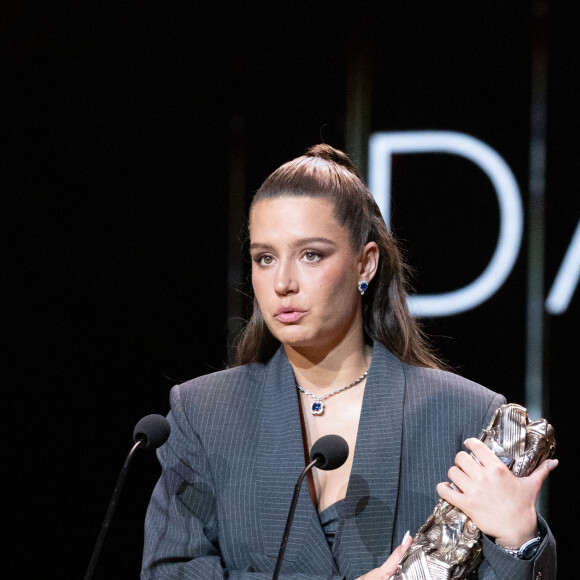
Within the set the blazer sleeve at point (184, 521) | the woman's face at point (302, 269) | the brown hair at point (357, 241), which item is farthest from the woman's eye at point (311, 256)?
the blazer sleeve at point (184, 521)

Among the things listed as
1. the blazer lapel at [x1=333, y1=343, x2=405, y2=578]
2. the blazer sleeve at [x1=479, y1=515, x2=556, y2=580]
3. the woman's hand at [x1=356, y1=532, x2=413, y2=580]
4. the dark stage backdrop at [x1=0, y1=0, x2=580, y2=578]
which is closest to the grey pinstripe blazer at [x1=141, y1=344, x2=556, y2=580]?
the blazer lapel at [x1=333, y1=343, x2=405, y2=578]

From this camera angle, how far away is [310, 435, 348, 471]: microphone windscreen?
1412 mm

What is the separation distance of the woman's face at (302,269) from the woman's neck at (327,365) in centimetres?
6

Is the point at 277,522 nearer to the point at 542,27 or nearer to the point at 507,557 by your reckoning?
the point at 507,557

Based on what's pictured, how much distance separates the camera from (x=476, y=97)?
3195 millimetres

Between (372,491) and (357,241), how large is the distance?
1.81 ft

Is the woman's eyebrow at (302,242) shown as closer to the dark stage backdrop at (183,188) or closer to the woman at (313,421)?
the woman at (313,421)

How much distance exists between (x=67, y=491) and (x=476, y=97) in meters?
2.13

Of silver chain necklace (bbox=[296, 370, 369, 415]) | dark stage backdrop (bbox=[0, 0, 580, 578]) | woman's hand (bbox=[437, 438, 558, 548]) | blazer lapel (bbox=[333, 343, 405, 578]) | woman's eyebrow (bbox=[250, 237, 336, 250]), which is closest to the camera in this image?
woman's hand (bbox=[437, 438, 558, 548])

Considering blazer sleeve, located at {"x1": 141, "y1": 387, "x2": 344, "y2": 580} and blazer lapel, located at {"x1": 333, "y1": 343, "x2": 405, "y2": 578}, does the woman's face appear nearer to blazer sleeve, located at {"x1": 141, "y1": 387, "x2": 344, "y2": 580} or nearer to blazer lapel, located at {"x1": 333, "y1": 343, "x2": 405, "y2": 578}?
blazer lapel, located at {"x1": 333, "y1": 343, "x2": 405, "y2": 578}

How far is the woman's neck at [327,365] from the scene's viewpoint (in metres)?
1.90

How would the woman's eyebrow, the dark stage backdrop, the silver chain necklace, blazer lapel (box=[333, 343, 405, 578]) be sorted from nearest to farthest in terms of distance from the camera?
1. blazer lapel (box=[333, 343, 405, 578])
2. the woman's eyebrow
3. the silver chain necklace
4. the dark stage backdrop

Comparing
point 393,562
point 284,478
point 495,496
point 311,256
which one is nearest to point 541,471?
point 495,496

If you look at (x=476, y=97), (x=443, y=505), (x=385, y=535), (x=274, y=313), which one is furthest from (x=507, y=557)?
(x=476, y=97)
